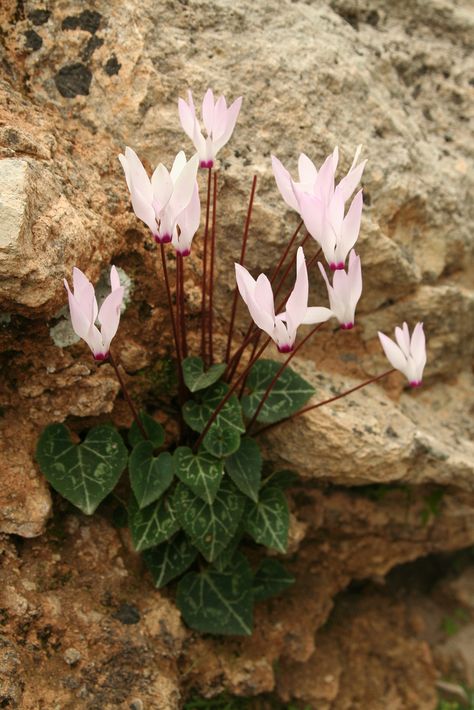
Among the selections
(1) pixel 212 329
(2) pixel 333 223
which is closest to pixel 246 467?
(1) pixel 212 329

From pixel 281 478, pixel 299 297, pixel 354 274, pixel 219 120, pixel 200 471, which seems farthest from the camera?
pixel 281 478

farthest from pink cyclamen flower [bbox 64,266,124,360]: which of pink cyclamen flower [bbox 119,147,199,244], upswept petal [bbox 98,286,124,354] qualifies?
pink cyclamen flower [bbox 119,147,199,244]

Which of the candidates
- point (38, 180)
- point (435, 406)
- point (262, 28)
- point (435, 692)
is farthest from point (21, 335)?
point (435, 692)

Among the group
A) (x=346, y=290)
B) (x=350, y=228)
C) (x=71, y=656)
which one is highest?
Result: (x=350, y=228)

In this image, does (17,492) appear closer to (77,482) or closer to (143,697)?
(77,482)

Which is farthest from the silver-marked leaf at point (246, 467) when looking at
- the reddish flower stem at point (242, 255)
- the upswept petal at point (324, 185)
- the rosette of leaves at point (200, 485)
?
the upswept petal at point (324, 185)

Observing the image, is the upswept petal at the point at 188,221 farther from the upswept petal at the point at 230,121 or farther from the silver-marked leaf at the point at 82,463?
the silver-marked leaf at the point at 82,463

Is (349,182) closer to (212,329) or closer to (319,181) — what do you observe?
(319,181)
